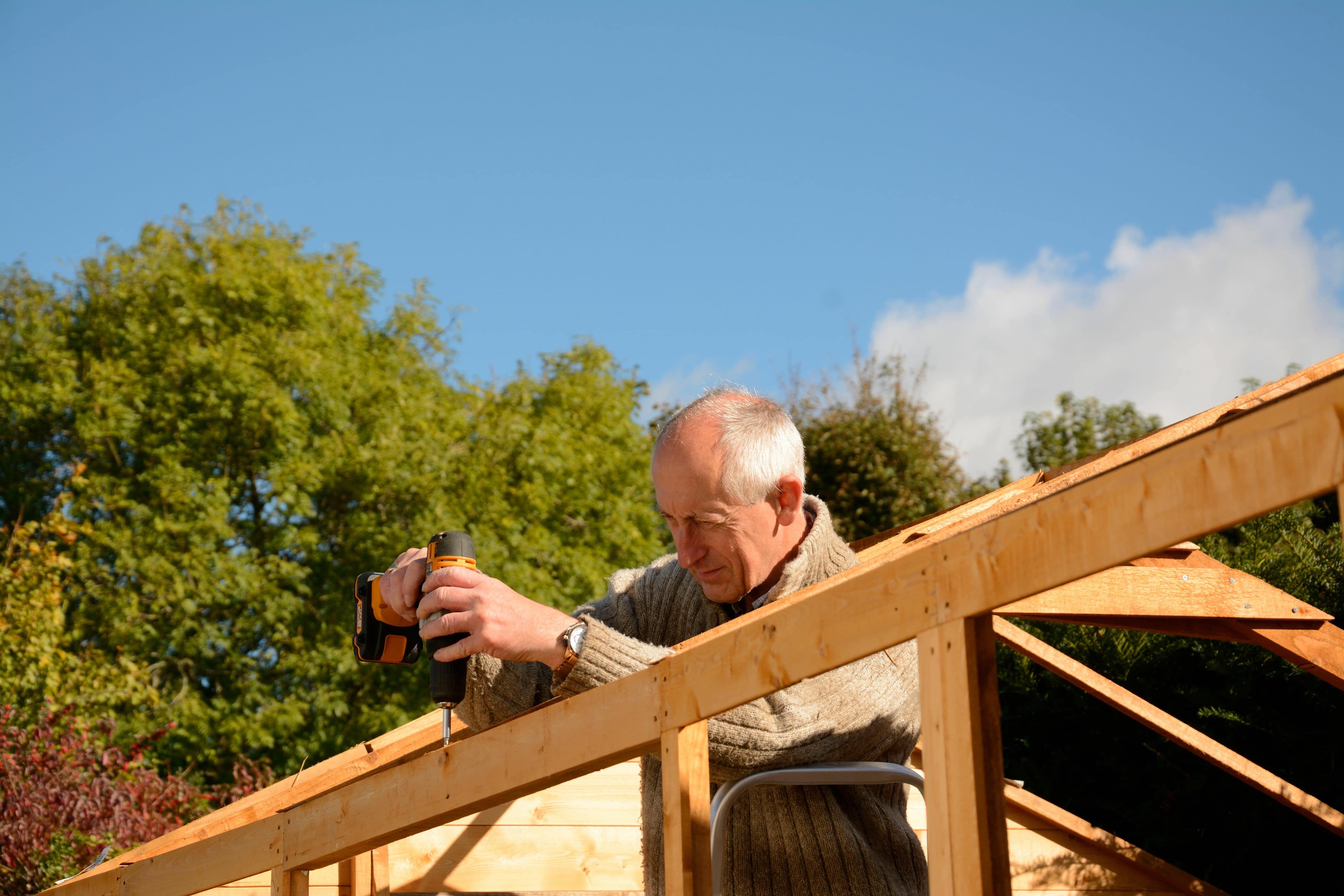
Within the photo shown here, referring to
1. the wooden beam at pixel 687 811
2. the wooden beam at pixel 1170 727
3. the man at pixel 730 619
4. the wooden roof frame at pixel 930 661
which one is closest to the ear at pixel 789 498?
the man at pixel 730 619

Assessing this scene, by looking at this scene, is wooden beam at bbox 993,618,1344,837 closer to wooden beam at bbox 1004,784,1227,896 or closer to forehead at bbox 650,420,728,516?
wooden beam at bbox 1004,784,1227,896

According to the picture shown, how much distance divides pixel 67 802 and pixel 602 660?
499cm

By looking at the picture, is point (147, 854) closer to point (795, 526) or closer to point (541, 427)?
point (795, 526)

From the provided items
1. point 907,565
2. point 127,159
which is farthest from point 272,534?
point 907,565

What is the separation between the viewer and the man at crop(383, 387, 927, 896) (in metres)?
1.88

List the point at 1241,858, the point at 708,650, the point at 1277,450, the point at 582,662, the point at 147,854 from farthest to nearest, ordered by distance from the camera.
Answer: the point at 1241,858 < the point at 147,854 < the point at 582,662 < the point at 708,650 < the point at 1277,450

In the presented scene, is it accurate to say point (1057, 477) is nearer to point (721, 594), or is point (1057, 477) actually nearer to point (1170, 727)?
point (721, 594)

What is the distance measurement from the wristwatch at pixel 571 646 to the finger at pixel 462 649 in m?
0.13

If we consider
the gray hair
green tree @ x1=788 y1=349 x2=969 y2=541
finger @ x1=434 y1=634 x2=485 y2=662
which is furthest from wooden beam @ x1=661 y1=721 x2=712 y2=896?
green tree @ x1=788 y1=349 x2=969 y2=541

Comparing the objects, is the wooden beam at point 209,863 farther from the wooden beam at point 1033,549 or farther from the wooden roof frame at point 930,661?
the wooden beam at point 1033,549

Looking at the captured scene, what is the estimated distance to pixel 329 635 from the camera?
1307cm

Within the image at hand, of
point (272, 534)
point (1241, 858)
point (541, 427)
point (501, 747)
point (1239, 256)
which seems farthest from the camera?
point (1239, 256)

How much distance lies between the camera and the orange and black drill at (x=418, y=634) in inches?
79.7

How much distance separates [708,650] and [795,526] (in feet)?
3.24
